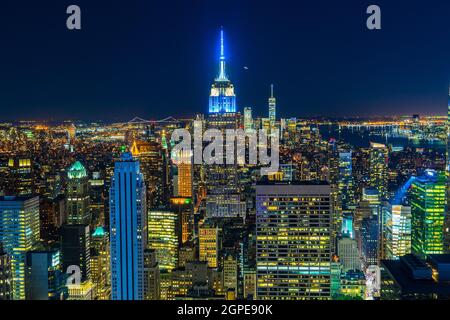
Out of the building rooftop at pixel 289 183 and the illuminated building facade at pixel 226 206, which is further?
the illuminated building facade at pixel 226 206

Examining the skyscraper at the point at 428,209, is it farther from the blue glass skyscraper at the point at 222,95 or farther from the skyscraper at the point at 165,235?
the skyscraper at the point at 165,235

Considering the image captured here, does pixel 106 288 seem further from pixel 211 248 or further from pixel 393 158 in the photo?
pixel 393 158

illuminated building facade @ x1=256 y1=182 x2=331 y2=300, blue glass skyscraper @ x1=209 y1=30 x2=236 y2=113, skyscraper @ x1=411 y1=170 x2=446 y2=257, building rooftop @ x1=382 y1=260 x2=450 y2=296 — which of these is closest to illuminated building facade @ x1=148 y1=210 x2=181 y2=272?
illuminated building facade @ x1=256 y1=182 x2=331 y2=300

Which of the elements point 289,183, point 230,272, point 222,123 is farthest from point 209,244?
point 289,183

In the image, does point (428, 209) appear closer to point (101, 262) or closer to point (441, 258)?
point (441, 258)

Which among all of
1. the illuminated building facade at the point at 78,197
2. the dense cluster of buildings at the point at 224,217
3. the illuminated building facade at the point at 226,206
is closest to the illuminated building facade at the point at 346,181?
the dense cluster of buildings at the point at 224,217
